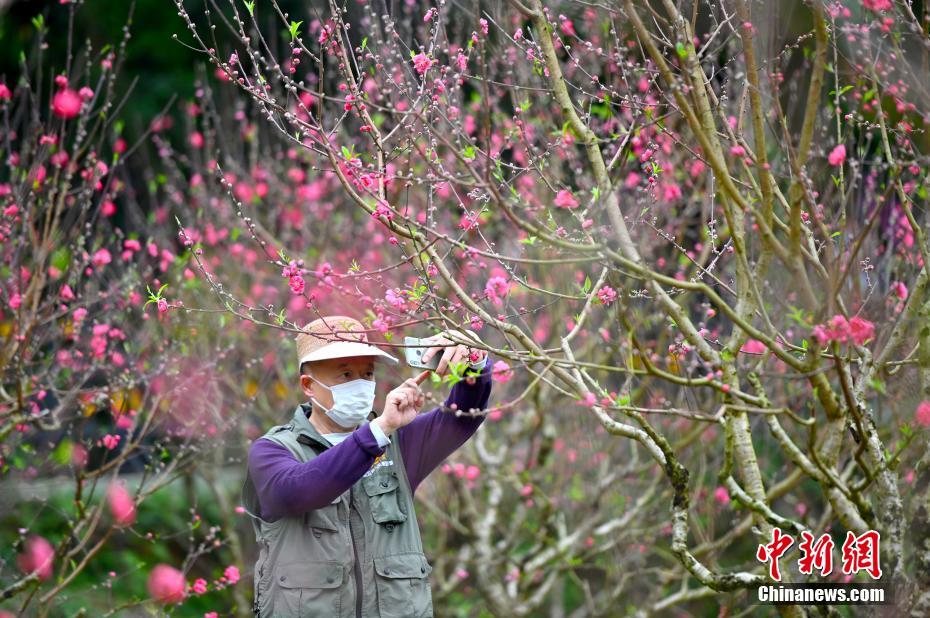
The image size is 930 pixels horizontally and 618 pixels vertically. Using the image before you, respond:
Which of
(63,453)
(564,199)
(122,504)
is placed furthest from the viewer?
(63,453)

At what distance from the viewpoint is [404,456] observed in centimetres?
376

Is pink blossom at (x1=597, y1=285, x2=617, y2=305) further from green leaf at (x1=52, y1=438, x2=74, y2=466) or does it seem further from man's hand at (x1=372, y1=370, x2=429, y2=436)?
green leaf at (x1=52, y1=438, x2=74, y2=466)

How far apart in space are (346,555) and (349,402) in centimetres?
55

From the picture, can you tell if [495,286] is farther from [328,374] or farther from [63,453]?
[63,453]

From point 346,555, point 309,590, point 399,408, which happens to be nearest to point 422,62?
point 399,408

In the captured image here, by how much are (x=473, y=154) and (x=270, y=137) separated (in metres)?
6.84

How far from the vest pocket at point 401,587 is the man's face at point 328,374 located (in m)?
0.60

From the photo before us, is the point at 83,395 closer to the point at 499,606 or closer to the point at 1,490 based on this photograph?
the point at 1,490

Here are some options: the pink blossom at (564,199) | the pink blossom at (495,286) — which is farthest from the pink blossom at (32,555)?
the pink blossom at (564,199)

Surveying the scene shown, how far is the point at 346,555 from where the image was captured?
3469mm

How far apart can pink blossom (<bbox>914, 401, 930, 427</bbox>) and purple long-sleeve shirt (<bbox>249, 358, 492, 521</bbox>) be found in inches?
54.1

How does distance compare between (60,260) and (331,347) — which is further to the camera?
(60,260)

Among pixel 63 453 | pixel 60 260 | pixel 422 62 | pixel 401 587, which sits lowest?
pixel 63 453

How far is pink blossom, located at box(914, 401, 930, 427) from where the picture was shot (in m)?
3.39
